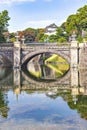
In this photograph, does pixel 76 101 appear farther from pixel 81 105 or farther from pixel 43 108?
pixel 43 108

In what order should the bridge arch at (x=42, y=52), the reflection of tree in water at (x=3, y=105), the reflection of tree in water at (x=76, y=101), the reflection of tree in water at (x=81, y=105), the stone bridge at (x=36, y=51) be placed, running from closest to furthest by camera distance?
the reflection of tree in water at (x=3, y=105), the reflection of tree in water at (x=81, y=105), the reflection of tree in water at (x=76, y=101), the stone bridge at (x=36, y=51), the bridge arch at (x=42, y=52)

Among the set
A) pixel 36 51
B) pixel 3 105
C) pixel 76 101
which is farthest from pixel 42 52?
pixel 3 105

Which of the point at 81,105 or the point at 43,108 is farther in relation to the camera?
the point at 81,105

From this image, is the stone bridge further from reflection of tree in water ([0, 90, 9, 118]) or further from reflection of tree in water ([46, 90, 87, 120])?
reflection of tree in water ([0, 90, 9, 118])

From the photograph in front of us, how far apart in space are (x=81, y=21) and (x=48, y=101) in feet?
163

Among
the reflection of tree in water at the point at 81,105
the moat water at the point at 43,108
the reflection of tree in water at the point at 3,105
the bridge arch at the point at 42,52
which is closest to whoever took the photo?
the moat water at the point at 43,108

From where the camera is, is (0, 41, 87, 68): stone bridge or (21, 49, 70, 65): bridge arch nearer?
(0, 41, 87, 68): stone bridge

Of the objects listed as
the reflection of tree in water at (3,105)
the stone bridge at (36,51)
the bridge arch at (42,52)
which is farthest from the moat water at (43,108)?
the bridge arch at (42,52)

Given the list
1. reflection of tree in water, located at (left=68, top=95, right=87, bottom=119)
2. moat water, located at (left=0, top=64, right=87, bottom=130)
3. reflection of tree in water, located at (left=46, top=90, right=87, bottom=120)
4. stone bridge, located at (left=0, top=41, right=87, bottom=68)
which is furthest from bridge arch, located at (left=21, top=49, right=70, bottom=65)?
reflection of tree in water, located at (left=68, top=95, right=87, bottom=119)

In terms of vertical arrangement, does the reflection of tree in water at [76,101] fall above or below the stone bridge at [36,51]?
below

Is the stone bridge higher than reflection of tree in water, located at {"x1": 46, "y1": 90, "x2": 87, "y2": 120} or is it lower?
higher

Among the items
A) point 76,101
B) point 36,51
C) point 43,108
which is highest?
point 36,51

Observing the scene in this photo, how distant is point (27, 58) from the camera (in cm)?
6444

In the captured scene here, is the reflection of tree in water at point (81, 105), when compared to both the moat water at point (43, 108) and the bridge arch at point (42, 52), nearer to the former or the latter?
the moat water at point (43, 108)
